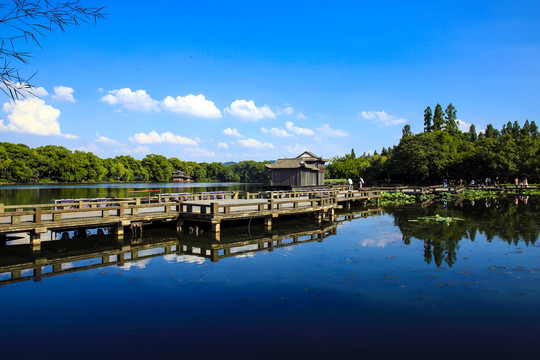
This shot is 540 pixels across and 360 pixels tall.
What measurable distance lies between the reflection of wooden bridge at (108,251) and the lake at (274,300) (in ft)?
0.31

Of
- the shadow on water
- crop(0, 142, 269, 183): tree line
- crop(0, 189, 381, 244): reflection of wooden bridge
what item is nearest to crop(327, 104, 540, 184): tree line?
the shadow on water

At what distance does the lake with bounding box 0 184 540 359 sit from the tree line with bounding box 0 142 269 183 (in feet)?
309

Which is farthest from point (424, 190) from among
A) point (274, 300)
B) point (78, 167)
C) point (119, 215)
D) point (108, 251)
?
point (78, 167)

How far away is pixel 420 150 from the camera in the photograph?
65188mm

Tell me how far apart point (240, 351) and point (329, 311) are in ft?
8.70

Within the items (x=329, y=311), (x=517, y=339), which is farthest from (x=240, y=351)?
(x=517, y=339)

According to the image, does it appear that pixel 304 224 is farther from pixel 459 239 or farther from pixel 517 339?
pixel 517 339

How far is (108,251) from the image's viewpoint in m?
14.2

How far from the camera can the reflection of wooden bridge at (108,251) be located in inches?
457

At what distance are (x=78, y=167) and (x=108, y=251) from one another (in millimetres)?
102368

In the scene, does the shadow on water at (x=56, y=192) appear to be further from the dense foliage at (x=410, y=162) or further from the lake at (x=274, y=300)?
the lake at (x=274, y=300)

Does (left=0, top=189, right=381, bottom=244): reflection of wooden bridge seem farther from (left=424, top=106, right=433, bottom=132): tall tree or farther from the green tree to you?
the green tree

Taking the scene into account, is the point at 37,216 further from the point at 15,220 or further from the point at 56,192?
the point at 56,192

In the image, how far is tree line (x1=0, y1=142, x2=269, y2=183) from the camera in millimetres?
89062
